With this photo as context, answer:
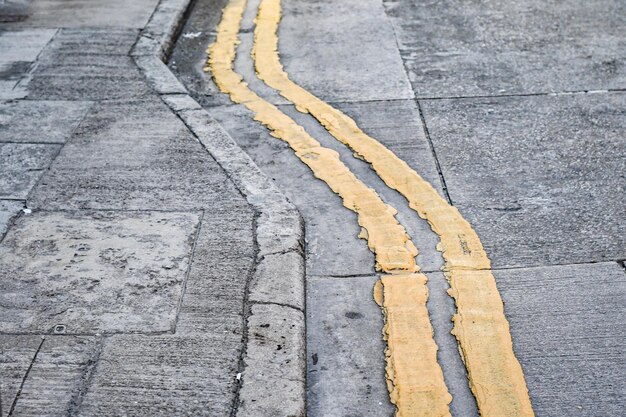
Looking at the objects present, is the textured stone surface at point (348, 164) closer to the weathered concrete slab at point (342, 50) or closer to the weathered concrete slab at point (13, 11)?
the weathered concrete slab at point (342, 50)

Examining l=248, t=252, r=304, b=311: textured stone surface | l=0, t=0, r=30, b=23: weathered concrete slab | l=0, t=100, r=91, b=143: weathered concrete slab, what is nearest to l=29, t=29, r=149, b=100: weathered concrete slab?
l=0, t=100, r=91, b=143: weathered concrete slab

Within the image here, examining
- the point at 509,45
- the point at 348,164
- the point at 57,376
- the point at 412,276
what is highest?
the point at 57,376

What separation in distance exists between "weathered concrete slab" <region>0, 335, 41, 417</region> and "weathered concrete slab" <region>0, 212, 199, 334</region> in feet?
0.22

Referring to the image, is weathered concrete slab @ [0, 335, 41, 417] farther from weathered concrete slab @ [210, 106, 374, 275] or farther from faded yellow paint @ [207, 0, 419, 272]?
faded yellow paint @ [207, 0, 419, 272]

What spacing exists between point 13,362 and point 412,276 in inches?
68.1

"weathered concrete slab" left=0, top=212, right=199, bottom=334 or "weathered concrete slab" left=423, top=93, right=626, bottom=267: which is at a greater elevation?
"weathered concrete slab" left=0, top=212, right=199, bottom=334

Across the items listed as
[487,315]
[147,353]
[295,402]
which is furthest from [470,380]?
[147,353]

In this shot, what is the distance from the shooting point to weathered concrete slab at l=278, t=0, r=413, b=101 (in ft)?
20.5

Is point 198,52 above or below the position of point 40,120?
below

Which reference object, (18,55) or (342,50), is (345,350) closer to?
(342,50)

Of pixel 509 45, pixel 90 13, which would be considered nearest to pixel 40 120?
pixel 90 13

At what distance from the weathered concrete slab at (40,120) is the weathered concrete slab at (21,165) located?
0.36ft

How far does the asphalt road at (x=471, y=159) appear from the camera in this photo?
11.6 feet

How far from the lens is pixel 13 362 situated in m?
3.35
